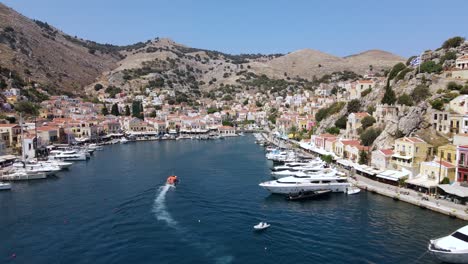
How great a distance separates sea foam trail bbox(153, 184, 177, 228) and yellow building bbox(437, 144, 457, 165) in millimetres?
23920

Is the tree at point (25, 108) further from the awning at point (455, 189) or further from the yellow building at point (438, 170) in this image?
the awning at point (455, 189)

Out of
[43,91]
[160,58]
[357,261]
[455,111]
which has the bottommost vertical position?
[357,261]

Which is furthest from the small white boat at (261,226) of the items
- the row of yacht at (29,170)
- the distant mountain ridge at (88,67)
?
the distant mountain ridge at (88,67)

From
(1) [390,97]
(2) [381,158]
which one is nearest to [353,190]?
(2) [381,158]

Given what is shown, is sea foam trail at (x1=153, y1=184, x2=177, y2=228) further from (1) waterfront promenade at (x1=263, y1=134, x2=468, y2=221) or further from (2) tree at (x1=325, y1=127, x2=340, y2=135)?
(2) tree at (x1=325, y1=127, x2=340, y2=135)

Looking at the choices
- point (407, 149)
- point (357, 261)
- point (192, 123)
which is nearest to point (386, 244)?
point (357, 261)

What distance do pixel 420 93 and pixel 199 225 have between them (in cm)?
3597

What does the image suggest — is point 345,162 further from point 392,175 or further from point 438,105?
point 438,105

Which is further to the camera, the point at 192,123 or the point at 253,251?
the point at 192,123

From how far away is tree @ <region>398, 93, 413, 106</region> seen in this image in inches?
1880

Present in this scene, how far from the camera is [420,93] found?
46938mm

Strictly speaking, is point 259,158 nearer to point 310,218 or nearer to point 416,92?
point 416,92

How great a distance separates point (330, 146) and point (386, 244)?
102 ft

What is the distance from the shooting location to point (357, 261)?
20078 mm
